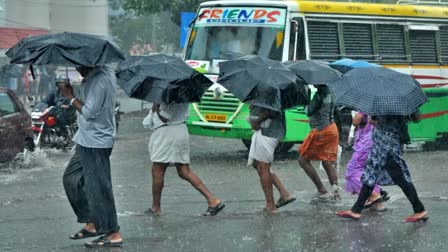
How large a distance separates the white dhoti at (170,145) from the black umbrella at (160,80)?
33 cm

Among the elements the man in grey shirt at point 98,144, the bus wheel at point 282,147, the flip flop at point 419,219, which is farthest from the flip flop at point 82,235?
the bus wheel at point 282,147

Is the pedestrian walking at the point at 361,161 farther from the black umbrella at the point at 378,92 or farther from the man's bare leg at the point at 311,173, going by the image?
the black umbrella at the point at 378,92

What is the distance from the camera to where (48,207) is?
11.4 metres

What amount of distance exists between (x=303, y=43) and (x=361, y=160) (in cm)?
696

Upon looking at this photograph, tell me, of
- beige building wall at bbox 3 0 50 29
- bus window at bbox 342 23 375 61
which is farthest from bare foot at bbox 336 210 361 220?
beige building wall at bbox 3 0 50 29

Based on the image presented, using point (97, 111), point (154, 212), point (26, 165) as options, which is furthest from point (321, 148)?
point (26, 165)

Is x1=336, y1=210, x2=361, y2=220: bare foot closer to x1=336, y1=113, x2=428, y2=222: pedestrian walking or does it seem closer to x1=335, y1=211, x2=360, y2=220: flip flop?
x1=335, y1=211, x2=360, y2=220: flip flop

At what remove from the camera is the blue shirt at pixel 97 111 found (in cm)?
841

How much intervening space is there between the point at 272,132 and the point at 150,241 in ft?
7.72

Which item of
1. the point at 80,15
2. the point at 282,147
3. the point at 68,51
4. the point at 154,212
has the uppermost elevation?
the point at 68,51

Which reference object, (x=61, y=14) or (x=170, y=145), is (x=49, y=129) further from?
(x=61, y=14)

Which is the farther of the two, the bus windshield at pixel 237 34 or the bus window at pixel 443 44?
the bus window at pixel 443 44

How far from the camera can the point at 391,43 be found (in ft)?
64.8

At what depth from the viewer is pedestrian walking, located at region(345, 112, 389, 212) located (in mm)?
10969
